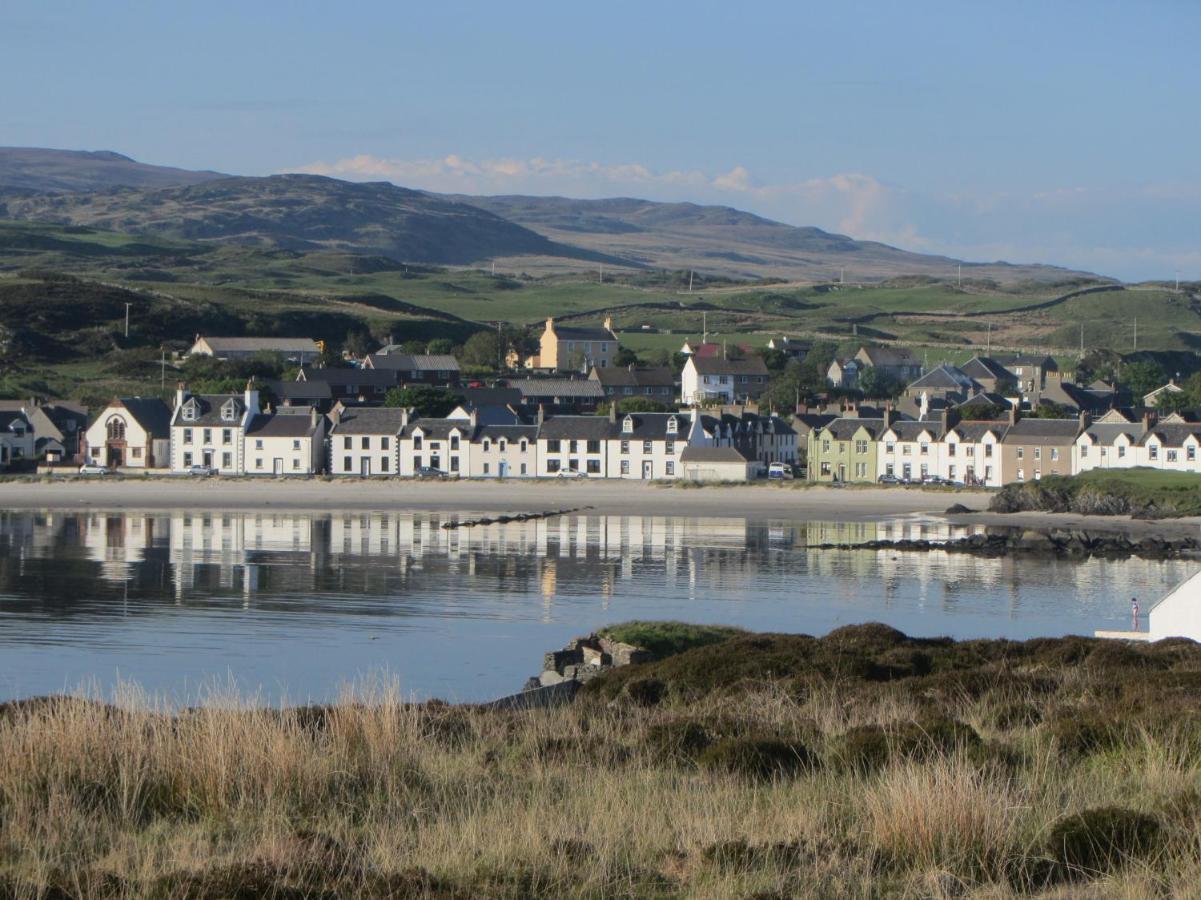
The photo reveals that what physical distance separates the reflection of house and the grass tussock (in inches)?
2852

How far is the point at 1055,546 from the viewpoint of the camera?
54.2 m

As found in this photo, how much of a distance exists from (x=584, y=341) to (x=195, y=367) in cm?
3858

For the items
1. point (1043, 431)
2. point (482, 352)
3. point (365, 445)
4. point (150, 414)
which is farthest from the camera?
point (482, 352)

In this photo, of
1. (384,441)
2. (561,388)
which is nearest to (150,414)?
(384,441)

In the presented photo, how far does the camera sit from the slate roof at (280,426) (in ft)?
272

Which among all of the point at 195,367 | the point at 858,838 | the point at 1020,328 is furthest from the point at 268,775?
the point at 1020,328

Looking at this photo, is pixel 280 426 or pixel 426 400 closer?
pixel 280 426

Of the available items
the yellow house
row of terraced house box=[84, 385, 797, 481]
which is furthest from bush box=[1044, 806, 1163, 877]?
the yellow house

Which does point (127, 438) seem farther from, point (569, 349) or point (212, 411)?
point (569, 349)

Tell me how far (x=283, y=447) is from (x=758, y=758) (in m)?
73.5

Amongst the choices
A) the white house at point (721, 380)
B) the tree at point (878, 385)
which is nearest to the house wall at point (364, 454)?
the white house at point (721, 380)

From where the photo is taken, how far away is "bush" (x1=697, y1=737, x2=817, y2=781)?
11.0 m

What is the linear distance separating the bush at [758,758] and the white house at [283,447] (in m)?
72.2

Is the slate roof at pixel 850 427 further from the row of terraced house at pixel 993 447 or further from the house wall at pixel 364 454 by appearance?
the house wall at pixel 364 454
